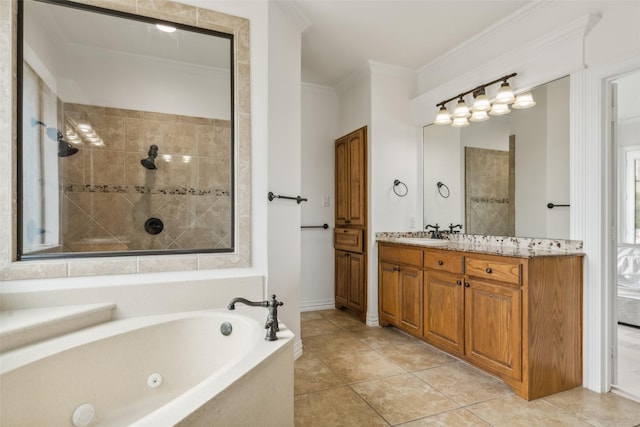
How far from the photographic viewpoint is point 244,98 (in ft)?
7.09

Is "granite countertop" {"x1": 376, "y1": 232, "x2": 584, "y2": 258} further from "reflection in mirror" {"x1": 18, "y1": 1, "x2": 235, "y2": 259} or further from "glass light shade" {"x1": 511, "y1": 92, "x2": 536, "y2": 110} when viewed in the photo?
"reflection in mirror" {"x1": 18, "y1": 1, "x2": 235, "y2": 259}

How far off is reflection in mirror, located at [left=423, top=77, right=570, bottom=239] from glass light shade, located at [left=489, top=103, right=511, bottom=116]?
4cm

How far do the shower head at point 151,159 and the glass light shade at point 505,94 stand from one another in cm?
251

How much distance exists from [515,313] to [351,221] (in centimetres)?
189

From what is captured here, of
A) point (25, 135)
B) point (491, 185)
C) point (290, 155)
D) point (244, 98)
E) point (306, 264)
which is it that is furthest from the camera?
point (306, 264)

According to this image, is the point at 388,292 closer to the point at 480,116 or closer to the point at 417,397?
the point at 417,397

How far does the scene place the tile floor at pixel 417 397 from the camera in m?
1.74

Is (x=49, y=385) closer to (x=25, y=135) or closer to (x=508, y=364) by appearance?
(x=25, y=135)

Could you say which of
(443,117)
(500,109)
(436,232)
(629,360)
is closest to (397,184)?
(436,232)

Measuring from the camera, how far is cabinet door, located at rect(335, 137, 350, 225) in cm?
371

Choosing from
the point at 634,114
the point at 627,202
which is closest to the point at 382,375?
the point at 627,202

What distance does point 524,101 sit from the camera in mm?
2484

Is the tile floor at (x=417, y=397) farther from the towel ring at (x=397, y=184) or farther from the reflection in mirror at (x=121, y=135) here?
the towel ring at (x=397, y=184)

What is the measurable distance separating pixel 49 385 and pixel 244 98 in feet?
5.69
